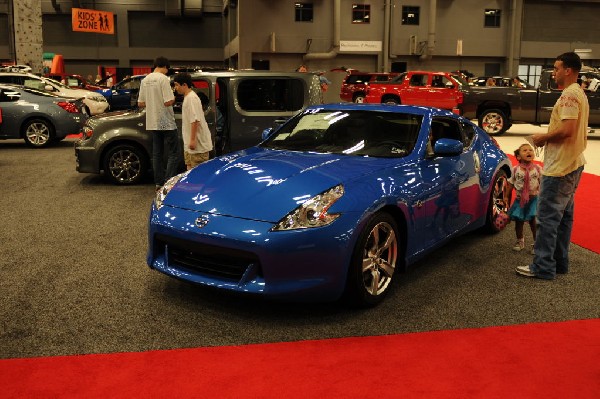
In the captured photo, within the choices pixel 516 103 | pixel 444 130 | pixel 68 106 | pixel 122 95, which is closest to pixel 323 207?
pixel 444 130

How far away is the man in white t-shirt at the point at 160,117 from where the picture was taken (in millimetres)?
7801

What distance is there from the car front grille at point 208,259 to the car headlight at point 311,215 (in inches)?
11.0

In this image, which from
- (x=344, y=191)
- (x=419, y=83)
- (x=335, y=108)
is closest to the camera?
(x=344, y=191)

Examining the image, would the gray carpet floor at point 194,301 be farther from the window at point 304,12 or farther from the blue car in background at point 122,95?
the window at point 304,12

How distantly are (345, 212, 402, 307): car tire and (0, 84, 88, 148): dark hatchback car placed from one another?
11420 mm

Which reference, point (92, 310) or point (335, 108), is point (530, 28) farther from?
A: point (92, 310)

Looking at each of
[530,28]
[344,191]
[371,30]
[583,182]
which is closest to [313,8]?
[371,30]

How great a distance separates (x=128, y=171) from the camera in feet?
29.3

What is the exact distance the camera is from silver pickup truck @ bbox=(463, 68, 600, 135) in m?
16.3

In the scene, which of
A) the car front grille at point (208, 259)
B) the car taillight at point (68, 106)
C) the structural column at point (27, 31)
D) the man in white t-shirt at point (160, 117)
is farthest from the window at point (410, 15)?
the car front grille at point (208, 259)

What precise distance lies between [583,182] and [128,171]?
22.9ft

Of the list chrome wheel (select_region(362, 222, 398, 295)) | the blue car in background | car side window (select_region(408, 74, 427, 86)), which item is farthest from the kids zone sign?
chrome wheel (select_region(362, 222, 398, 295))

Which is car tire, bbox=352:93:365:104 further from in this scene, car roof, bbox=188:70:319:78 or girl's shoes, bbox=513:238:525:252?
girl's shoes, bbox=513:238:525:252

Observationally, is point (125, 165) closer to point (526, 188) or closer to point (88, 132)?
point (88, 132)
